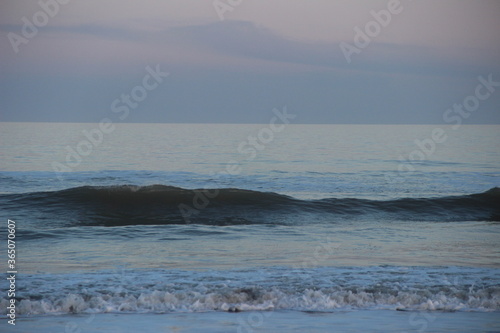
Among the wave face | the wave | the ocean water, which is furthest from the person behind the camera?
the wave face

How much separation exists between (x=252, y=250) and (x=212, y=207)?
764cm

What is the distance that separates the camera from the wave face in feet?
65.4

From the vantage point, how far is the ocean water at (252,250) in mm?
9211

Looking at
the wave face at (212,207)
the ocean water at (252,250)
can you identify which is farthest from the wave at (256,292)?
the wave face at (212,207)

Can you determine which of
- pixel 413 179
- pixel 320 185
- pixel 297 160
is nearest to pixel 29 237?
pixel 320 185

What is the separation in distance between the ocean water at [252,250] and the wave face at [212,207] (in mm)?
83

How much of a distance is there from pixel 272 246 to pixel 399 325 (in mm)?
6178

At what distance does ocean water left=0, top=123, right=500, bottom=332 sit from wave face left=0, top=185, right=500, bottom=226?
3.3 inches

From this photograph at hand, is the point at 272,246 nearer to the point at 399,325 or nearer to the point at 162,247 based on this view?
the point at 162,247

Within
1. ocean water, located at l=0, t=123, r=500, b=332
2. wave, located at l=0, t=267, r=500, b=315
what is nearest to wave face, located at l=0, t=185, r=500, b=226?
ocean water, located at l=0, t=123, r=500, b=332

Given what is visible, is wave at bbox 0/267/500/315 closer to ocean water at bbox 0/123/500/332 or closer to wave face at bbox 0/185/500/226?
ocean water at bbox 0/123/500/332

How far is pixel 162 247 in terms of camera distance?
14.4 metres

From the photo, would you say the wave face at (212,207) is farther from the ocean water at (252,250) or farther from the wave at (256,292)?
the wave at (256,292)

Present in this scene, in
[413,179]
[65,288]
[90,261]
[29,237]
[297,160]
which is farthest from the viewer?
[297,160]
